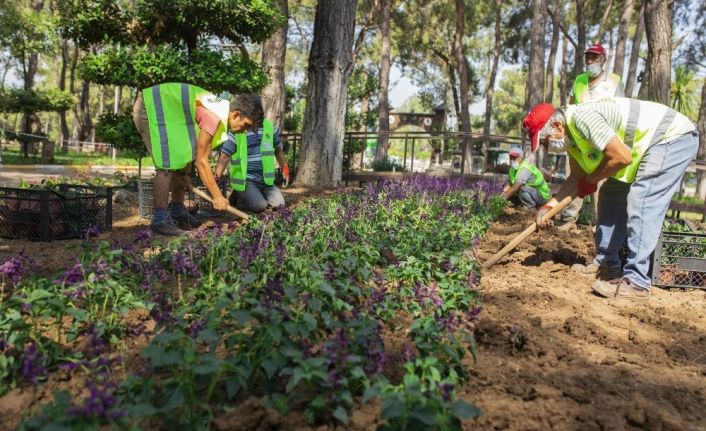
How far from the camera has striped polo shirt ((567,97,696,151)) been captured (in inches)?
153

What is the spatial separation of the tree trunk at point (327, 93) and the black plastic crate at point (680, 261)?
5.93m

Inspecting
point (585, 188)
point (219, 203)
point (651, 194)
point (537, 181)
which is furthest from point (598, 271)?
point (537, 181)

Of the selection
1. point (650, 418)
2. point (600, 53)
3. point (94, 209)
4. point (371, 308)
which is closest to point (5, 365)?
point (371, 308)

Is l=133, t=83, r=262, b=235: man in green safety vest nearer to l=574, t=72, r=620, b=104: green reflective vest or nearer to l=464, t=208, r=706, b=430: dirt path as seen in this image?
l=464, t=208, r=706, b=430: dirt path

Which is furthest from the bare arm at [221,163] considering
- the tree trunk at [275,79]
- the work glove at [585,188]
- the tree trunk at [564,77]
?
the tree trunk at [564,77]

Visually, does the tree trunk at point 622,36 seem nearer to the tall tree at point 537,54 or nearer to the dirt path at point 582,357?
the tall tree at point 537,54

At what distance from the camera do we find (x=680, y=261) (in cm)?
447

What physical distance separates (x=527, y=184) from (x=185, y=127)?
4.90 metres

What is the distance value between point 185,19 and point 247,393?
281 inches

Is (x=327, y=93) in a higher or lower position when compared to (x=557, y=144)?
higher

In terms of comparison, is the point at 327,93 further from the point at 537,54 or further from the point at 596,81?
the point at 537,54

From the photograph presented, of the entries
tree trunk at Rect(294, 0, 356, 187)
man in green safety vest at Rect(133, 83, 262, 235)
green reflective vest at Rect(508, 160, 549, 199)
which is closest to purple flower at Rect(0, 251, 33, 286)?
man in green safety vest at Rect(133, 83, 262, 235)

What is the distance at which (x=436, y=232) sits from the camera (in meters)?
4.92

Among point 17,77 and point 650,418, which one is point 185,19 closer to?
point 650,418
